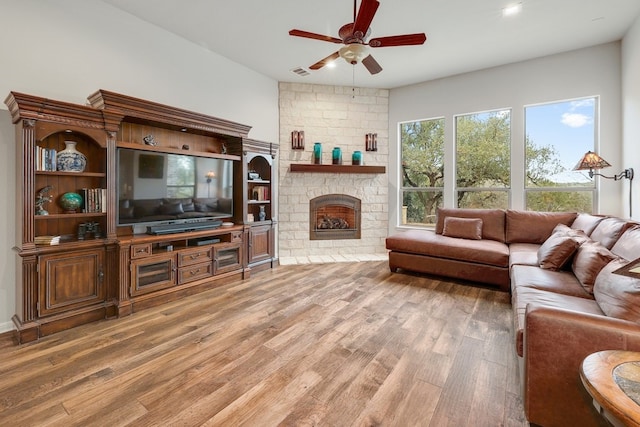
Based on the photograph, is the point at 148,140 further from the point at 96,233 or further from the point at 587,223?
the point at 587,223

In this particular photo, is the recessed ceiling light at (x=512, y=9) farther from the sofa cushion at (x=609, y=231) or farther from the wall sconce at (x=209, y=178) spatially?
the wall sconce at (x=209, y=178)

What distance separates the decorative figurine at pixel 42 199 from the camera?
103 inches

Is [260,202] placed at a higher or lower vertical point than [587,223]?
higher

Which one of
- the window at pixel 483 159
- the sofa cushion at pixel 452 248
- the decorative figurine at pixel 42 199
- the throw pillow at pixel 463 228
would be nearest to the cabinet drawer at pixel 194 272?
the decorative figurine at pixel 42 199

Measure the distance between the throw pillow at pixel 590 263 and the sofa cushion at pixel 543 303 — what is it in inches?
8.2

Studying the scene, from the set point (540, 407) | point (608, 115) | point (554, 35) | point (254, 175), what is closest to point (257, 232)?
point (254, 175)

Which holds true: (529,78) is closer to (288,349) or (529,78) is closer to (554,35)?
(554,35)

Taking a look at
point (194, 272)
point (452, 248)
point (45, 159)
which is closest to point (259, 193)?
point (194, 272)

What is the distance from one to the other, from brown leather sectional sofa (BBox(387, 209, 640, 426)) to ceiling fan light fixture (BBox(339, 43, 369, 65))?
2.30 m

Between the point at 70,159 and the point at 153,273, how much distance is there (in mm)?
1323

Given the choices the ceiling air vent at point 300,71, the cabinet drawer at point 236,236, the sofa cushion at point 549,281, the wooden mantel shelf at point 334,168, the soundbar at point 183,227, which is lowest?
the sofa cushion at point 549,281

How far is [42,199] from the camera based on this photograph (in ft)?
8.64

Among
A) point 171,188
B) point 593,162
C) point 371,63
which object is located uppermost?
A: point 371,63

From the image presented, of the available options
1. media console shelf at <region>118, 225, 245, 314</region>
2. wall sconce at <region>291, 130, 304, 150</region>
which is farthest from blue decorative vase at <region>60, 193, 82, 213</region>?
wall sconce at <region>291, 130, 304, 150</region>
